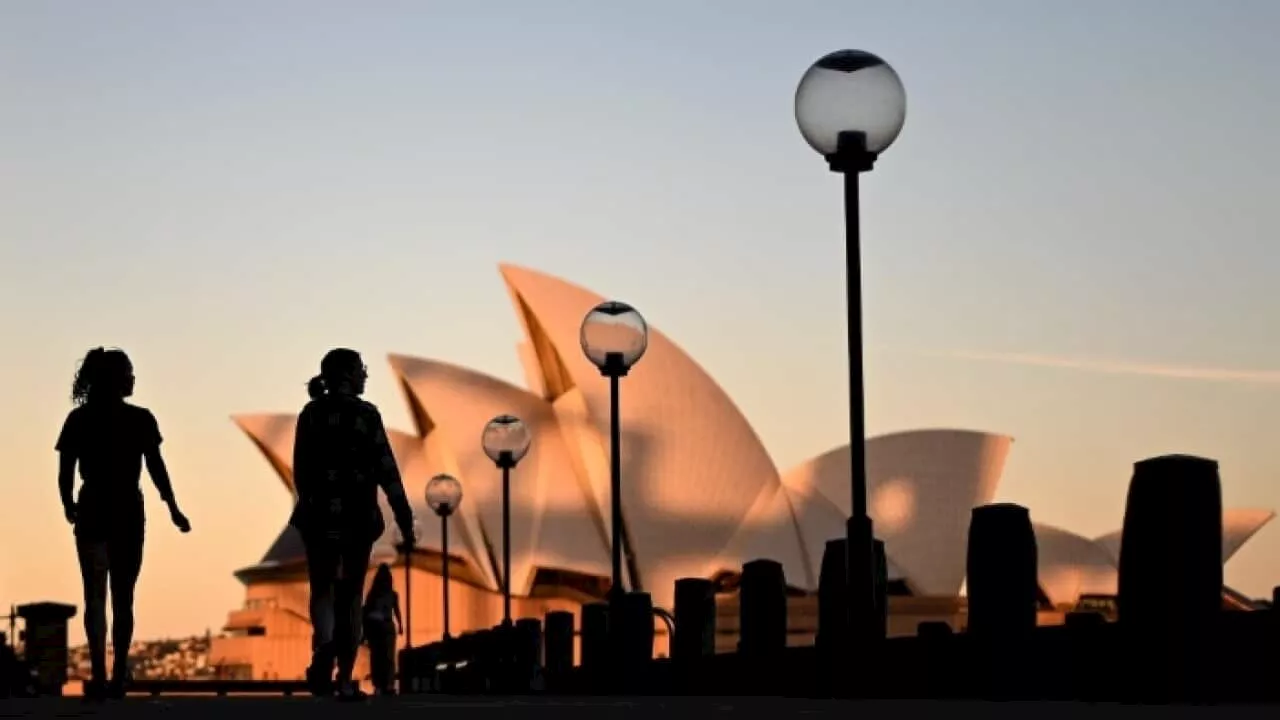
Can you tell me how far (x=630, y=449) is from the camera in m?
73.9

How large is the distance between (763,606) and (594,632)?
179 inches

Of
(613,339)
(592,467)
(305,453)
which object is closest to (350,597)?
(305,453)

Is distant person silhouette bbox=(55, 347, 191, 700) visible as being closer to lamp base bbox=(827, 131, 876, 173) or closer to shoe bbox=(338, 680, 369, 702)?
shoe bbox=(338, 680, 369, 702)

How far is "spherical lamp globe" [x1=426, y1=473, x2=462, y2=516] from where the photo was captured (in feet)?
121

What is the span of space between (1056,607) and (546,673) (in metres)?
62.8

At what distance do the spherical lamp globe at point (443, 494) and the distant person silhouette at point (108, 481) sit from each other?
22907mm

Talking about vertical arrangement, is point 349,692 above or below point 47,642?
below

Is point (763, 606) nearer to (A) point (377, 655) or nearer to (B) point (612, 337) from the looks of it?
(B) point (612, 337)

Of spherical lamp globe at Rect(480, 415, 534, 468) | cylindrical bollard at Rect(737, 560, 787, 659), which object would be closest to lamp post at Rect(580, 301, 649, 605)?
cylindrical bollard at Rect(737, 560, 787, 659)

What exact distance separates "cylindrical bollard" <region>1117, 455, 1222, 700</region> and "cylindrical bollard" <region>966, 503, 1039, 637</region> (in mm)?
1168

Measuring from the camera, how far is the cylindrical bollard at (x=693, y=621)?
2033cm

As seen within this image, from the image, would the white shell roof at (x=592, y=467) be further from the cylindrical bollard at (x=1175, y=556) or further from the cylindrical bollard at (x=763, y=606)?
the cylindrical bollard at (x=1175, y=556)

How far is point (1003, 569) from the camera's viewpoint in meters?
12.6

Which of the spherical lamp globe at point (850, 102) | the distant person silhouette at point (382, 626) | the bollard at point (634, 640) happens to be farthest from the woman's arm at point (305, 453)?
the distant person silhouette at point (382, 626)
